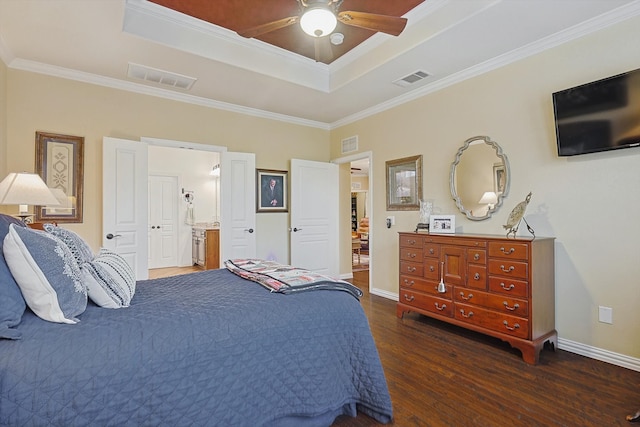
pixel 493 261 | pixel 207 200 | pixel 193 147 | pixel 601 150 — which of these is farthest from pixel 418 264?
pixel 207 200

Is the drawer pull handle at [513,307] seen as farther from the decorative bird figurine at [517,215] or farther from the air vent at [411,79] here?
the air vent at [411,79]

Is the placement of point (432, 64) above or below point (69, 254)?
above

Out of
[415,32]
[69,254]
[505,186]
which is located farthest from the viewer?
[505,186]

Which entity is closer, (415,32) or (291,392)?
(291,392)

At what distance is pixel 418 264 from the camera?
349cm

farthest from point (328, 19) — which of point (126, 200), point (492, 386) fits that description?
point (126, 200)

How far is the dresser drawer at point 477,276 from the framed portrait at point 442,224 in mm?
644

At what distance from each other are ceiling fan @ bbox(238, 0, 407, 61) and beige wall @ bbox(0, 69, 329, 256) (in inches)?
93.3

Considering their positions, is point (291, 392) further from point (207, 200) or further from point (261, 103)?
point (207, 200)

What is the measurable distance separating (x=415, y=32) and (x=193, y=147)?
10.2 feet

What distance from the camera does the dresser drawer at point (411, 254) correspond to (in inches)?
137

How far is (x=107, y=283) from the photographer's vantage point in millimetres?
1645

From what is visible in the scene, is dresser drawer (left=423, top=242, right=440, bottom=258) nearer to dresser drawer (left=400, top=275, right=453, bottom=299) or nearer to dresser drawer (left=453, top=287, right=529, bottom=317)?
dresser drawer (left=400, top=275, right=453, bottom=299)

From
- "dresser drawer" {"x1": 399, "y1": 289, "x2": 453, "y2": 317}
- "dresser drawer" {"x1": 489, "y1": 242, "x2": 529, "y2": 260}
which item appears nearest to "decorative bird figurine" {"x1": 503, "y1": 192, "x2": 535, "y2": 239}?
"dresser drawer" {"x1": 489, "y1": 242, "x2": 529, "y2": 260}
